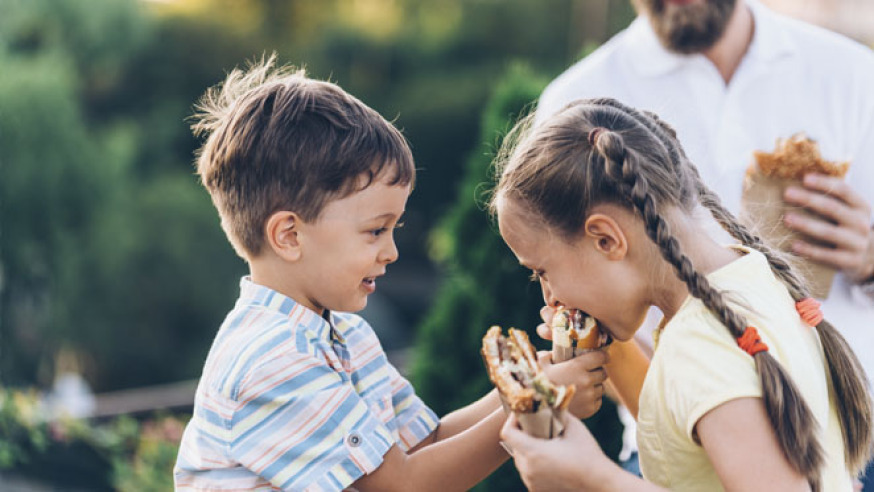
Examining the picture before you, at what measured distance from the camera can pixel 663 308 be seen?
5.52ft

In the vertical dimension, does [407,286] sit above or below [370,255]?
above

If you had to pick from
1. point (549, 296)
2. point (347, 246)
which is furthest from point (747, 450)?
point (347, 246)

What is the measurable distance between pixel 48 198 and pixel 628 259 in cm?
577

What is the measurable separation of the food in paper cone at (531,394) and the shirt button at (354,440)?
0.27 metres

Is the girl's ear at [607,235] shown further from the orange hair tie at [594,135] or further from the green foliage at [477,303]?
the green foliage at [477,303]

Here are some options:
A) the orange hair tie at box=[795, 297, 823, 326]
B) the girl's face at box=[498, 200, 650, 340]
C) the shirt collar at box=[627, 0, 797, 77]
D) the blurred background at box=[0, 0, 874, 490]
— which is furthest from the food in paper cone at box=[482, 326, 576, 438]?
the shirt collar at box=[627, 0, 797, 77]

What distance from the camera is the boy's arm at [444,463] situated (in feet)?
5.53

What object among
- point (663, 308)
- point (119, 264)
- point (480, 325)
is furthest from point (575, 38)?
point (663, 308)

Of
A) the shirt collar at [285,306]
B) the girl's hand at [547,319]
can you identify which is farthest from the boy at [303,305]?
the girl's hand at [547,319]

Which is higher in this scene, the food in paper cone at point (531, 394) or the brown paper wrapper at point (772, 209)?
the brown paper wrapper at point (772, 209)

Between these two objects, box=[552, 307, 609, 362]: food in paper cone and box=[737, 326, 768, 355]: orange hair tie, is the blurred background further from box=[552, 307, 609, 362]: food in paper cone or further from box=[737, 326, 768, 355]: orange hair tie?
box=[737, 326, 768, 355]: orange hair tie

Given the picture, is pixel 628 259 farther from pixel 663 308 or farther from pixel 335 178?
pixel 335 178

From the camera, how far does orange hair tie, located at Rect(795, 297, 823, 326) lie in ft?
5.49

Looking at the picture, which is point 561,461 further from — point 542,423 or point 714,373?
point 714,373
